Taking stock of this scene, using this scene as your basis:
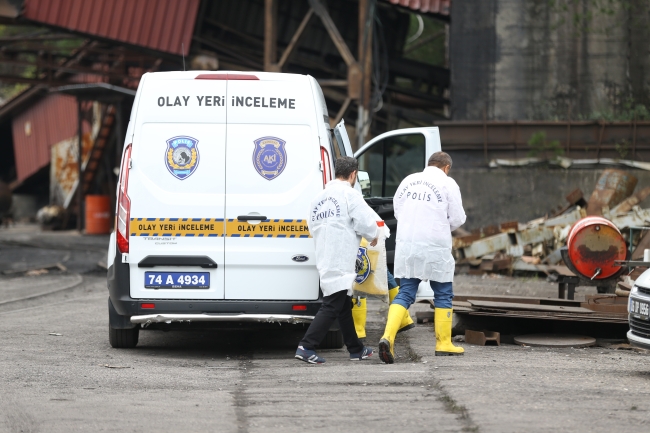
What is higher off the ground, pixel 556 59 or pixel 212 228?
pixel 556 59

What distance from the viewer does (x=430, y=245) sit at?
831cm

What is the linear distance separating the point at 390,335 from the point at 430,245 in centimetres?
83

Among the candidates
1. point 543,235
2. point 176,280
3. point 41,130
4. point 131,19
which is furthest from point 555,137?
point 41,130

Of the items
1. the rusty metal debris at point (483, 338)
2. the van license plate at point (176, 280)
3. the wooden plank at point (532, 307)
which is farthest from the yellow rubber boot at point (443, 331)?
the van license plate at point (176, 280)

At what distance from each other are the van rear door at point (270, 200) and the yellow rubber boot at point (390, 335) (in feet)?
2.15

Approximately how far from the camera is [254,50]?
24625 millimetres

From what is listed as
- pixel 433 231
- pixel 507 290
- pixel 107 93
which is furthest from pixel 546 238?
pixel 107 93

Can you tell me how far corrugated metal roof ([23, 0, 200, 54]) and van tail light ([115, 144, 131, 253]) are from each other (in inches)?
560

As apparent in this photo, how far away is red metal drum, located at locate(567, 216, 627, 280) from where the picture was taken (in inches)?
439

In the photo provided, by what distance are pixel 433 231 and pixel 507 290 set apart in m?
6.34

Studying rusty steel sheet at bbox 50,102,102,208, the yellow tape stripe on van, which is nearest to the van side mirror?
the yellow tape stripe on van

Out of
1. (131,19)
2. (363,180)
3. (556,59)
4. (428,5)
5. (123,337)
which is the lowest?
(123,337)

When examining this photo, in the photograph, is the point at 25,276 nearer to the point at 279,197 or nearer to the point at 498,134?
the point at 498,134

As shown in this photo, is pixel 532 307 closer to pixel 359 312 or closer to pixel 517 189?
pixel 359 312
